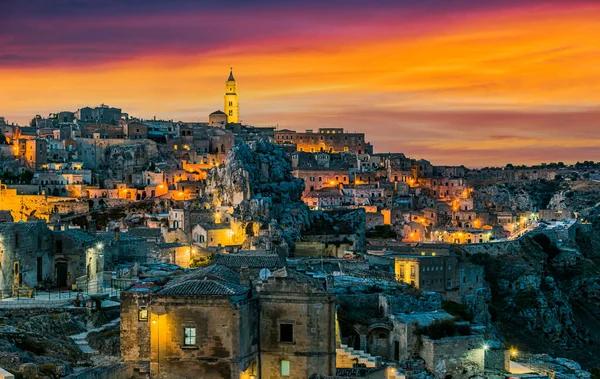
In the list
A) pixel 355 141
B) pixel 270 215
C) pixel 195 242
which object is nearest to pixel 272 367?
pixel 195 242

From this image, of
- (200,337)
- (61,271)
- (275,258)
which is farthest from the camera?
(275,258)

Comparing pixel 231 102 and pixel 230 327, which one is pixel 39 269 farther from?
pixel 231 102

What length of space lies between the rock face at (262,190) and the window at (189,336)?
114ft

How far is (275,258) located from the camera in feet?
119

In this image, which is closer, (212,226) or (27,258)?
(27,258)

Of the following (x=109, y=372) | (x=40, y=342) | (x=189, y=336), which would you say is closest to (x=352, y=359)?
(x=189, y=336)

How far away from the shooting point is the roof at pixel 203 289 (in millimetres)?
22859

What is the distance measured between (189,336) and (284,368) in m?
2.86

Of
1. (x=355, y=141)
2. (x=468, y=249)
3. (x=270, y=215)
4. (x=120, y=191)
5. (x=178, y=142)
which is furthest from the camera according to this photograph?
(x=355, y=141)

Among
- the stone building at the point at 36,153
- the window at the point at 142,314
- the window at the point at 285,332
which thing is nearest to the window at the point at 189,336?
the window at the point at 142,314

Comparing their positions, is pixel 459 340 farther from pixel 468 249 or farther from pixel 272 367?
pixel 468 249

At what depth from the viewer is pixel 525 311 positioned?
61312mm

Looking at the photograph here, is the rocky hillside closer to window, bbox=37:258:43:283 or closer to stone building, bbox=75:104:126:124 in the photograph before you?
window, bbox=37:258:43:283

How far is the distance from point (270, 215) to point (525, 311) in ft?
63.1
